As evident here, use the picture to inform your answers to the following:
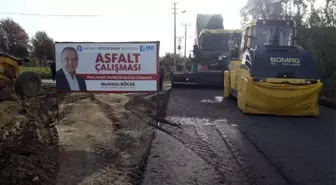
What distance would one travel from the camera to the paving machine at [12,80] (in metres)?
11.8

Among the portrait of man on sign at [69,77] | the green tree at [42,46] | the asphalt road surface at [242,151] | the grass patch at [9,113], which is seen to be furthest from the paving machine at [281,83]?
the green tree at [42,46]

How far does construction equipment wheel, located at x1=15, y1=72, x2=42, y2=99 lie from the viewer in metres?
12.3

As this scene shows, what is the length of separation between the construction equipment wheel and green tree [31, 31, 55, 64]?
50358mm

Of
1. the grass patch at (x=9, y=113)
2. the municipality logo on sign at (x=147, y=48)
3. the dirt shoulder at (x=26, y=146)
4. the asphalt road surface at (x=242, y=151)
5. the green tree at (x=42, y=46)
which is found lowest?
the asphalt road surface at (x=242, y=151)

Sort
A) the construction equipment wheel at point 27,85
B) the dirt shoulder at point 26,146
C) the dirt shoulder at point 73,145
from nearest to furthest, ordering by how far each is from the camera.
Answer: the dirt shoulder at point 26,146 < the dirt shoulder at point 73,145 < the construction equipment wheel at point 27,85

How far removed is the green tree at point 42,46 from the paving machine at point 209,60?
44740mm

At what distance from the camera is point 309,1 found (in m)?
25.8

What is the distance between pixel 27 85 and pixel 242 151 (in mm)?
8496

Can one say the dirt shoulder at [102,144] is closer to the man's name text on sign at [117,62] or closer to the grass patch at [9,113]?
the grass patch at [9,113]

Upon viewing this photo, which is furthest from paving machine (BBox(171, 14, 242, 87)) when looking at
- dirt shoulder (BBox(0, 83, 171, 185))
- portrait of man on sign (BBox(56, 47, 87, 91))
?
portrait of man on sign (BBox(56, 47, 87, 91))

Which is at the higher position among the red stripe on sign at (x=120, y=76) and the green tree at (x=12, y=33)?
the green tree at (x=12, y=33)

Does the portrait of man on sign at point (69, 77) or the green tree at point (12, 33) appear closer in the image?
the portrait of man on sign at point (69, 77)

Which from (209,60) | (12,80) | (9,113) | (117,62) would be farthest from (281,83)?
(209,60)

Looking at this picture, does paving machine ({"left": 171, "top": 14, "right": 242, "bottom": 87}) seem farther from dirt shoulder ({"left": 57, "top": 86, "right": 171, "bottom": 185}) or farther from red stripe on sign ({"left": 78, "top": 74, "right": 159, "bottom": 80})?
red stripe on sign ({"left": 78, "top": 74, "right": 159, "bottom": 80})
